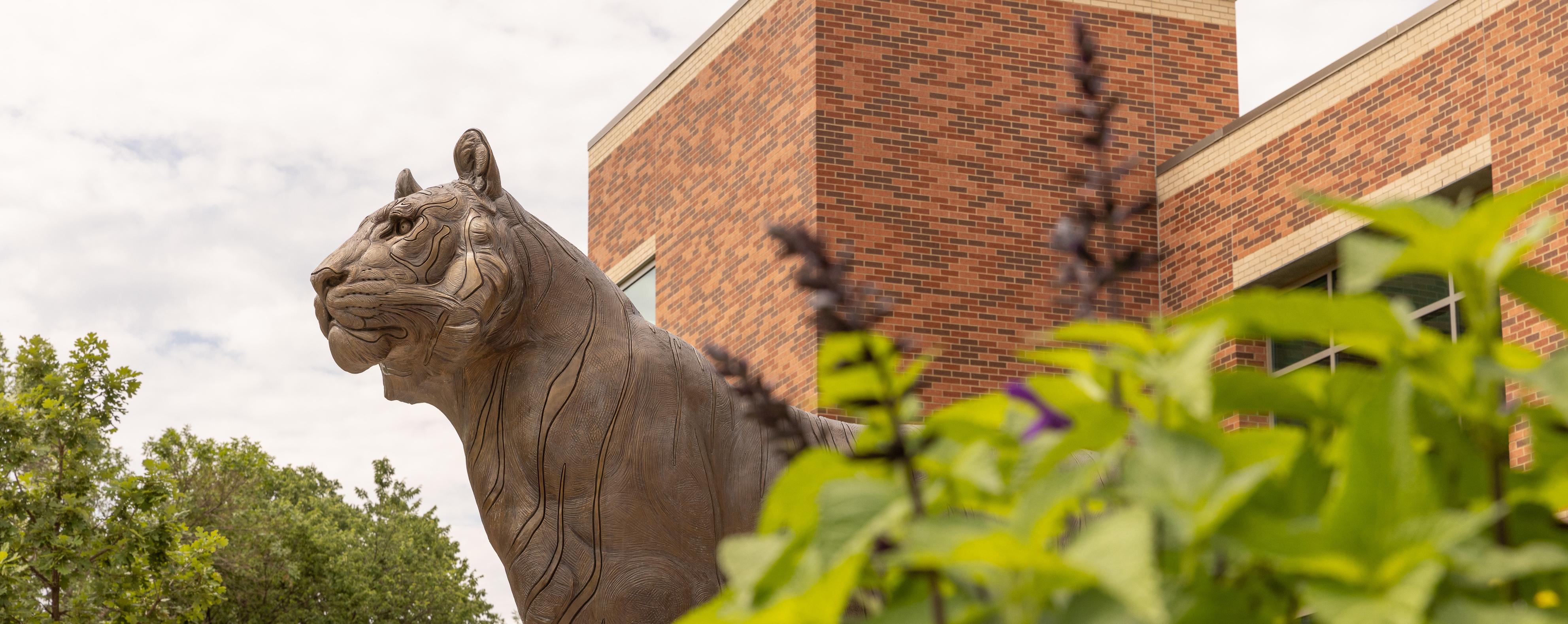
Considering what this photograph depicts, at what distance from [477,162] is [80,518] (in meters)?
12.6

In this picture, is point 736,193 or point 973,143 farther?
point 736,193

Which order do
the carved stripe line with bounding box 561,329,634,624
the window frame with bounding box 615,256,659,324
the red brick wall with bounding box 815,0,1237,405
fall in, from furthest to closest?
1. the window frame with bounding box 615,256,659,324
2. the red brick wall with bounding box 815,0,1237,405
3. the carved stripe line with bounding box 561,329,634,624

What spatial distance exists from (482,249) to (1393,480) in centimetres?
520

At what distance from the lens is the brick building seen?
13.1 meters

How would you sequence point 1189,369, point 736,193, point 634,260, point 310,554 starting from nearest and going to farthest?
point 1189,369, point 736,193, point 634,260, point 310,554

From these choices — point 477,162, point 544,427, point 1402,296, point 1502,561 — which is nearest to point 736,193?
point 1402,296

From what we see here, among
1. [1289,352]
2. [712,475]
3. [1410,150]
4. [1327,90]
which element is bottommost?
[712,475]

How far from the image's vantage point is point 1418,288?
12.5 meters

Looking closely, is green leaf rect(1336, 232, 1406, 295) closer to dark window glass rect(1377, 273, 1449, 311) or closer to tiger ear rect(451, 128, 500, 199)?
tiger ear rect(451, 128, 500, 199)

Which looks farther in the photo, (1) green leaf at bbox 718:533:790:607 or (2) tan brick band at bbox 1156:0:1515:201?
(2) tan brick band at bbox 1156:0:1515:201

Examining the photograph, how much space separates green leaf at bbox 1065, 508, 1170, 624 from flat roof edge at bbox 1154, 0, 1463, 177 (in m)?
12.7

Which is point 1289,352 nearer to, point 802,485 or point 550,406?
point 550,406

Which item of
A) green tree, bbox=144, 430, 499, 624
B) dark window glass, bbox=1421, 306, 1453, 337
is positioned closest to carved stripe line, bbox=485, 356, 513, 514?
dark window glass, bbox=1421, 306, 1453, 337

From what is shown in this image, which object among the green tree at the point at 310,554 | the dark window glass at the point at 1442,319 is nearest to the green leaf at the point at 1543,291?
the dark window glass at the point at 1442,319
